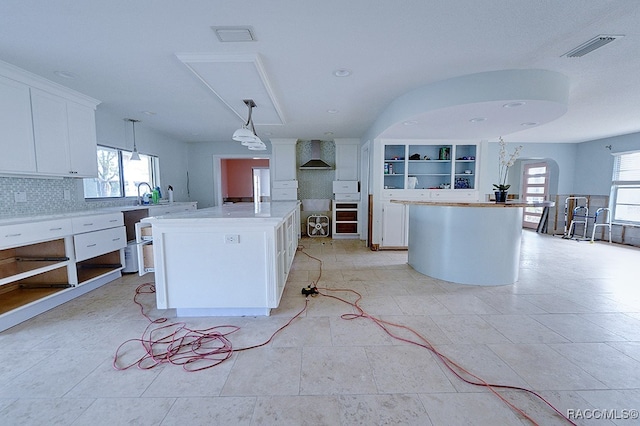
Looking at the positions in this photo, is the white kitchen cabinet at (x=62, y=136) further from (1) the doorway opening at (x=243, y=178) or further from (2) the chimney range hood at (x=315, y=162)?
(1) the doorway opening at (x=243, y=178)

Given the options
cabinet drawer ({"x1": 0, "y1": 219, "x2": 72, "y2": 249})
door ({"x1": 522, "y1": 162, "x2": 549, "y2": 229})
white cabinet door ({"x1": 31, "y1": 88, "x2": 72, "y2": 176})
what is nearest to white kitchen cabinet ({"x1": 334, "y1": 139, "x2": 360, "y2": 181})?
white cabinet door ({"x1": 31, "y1": 88, "x2": 72, "y2": 176})

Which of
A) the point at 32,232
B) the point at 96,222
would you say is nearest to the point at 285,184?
the point at 96,222

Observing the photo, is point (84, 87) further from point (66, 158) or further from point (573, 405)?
point (573, 405)

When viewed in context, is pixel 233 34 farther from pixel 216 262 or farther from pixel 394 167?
pixel 394 167

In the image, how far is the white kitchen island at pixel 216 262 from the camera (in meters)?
2.18

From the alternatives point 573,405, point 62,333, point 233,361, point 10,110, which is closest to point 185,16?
point 10,110

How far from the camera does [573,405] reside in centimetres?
134

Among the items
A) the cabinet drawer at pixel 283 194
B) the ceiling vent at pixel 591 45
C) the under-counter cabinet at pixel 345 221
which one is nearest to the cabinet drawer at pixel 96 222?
the cabinet drawer at pixel 283 194

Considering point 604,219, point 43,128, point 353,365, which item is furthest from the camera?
point 604,219

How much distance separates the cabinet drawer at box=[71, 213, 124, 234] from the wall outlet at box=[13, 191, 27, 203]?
63 centimetres

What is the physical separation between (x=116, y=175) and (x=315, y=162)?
3782mm

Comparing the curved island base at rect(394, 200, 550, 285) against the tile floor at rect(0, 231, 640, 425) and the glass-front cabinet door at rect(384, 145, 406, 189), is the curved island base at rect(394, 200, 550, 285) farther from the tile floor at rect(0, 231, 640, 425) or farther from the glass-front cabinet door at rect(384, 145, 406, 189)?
the glass-front cabinet door at rect(384, 145, 406, 189)

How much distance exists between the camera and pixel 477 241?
2986 mm

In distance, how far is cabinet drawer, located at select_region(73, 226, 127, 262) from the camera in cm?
268
